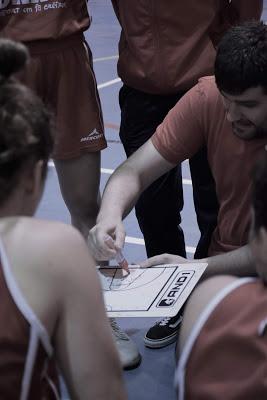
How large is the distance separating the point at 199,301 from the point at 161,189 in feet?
5.45

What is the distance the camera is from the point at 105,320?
4.30 ft

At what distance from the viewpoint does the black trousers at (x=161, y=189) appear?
9.32 feet

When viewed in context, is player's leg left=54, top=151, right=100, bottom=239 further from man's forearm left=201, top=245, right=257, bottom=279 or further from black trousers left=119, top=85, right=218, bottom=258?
man's forearm left=201, top=245, right=257, bottom=279

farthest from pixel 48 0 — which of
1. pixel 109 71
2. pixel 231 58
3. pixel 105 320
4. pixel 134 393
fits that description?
pixel 109 71

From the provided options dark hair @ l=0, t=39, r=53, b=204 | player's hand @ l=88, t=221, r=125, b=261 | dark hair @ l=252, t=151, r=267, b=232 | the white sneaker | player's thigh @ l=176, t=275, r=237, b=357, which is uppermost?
dark hair @ l=0, t=39, r=53, b=204

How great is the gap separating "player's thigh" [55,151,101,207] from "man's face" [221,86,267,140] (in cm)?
76

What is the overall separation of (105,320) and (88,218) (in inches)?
61.8

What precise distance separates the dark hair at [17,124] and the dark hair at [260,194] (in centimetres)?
38

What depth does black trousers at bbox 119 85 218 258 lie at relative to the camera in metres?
2.84

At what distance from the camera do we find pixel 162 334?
2.74 m

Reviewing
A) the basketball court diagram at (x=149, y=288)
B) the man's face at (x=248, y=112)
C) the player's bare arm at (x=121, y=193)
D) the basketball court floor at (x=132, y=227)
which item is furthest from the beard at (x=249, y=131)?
the basketball court floor at (x=132, y=227)

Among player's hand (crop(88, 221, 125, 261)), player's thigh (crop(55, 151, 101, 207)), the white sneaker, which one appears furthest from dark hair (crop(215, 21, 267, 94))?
the white sneaker

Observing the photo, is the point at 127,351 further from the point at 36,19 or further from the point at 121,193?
the point at 36,19

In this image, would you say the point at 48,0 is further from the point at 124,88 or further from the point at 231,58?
the point at 231,58
